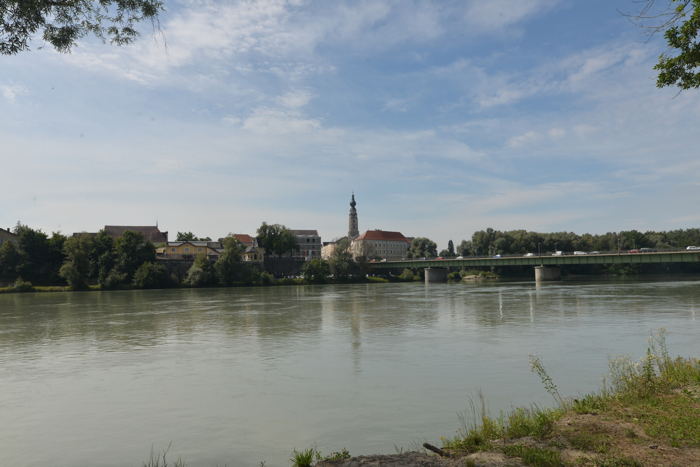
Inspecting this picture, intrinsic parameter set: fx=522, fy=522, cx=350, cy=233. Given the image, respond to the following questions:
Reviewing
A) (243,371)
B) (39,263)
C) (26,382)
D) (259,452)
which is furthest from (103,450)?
(39,263)

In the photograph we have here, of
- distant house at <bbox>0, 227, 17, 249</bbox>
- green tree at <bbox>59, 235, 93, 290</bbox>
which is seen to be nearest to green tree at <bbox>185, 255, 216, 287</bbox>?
green tree at <bbox>59, 235, 93, 290</bbox>

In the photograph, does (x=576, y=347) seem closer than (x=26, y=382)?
No

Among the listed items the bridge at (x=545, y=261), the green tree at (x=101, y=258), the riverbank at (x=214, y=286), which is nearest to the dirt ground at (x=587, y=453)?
the bridge at (x=545, y=261)

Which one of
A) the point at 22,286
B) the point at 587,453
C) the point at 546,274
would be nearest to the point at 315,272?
the point at 546,274

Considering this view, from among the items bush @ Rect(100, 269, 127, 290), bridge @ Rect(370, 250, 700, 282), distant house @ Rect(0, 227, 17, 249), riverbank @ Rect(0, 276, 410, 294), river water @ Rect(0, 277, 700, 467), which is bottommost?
river water @ Rect(0, 277, 700, 467)

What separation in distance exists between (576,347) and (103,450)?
19.2m

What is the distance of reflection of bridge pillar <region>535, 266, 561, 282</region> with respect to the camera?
111 metres

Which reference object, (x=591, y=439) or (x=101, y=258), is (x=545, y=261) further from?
(x=591, y=439)

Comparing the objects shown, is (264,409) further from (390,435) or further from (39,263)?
(39,263)

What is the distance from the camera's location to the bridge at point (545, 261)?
302 feet

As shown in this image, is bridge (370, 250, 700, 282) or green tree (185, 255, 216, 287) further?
green tree (185, 255, 216, 287)

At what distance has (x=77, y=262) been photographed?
334 feet

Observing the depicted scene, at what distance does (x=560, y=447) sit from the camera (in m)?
8.40

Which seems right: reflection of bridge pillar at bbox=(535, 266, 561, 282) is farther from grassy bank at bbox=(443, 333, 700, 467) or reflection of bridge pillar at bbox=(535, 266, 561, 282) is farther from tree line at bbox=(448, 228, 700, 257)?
grassy bank at bbox=(443, 333, 700, 467)
